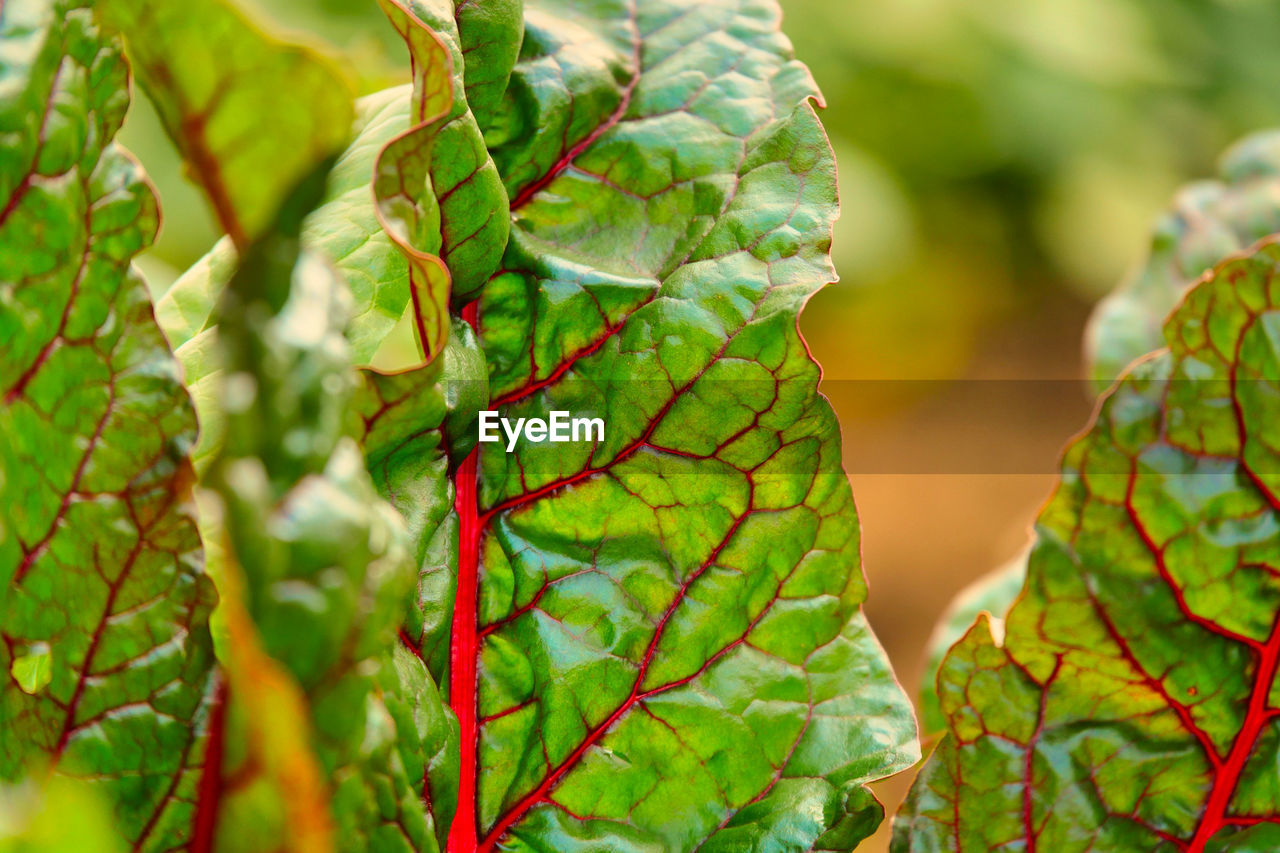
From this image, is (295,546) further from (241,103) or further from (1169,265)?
(1169,265)

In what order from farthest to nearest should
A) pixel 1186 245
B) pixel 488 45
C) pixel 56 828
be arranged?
pixel 1186 245, pixel 488 45, pixel 56 828

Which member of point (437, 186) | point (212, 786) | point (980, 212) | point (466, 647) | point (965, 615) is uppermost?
point (437, 186)

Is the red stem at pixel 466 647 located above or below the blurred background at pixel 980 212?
above

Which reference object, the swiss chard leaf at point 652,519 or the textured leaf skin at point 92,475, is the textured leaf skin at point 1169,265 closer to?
the swiss chard leaf at point 652,519

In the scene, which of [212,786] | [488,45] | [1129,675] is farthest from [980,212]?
[212,786]

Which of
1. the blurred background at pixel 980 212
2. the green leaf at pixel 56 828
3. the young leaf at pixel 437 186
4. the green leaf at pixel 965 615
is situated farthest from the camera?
the blurred background at pixel 980 212

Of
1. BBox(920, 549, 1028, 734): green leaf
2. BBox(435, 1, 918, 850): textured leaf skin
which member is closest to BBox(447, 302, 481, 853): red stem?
BBox(435, 1, 918, 850): textured leaf skin

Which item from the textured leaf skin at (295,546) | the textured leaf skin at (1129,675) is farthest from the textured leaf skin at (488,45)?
the textured leaf skin at (1129,675)

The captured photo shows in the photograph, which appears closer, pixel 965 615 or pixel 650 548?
pixel 650 548
